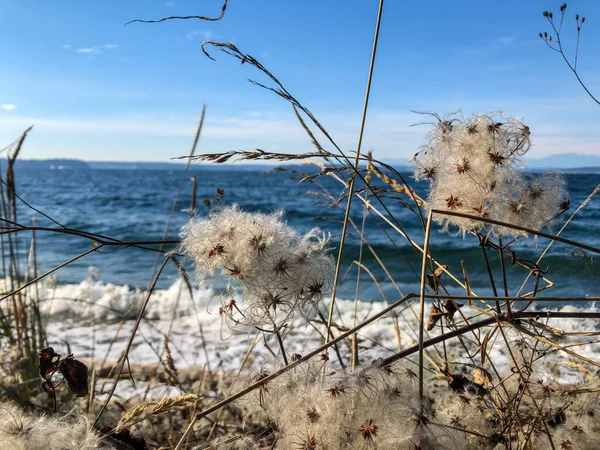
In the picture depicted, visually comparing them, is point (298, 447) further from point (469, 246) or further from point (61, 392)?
point (469, 246)

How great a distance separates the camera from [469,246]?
13570 millimetres

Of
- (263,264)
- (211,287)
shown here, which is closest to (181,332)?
(211,287)

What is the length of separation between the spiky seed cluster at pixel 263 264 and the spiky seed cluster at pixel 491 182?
0.35m

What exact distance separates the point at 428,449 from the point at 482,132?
744mm

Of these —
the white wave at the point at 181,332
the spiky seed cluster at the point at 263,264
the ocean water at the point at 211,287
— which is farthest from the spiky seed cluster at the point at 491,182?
the white wave at the point at 181,332

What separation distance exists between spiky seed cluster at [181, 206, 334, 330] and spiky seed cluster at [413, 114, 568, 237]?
1.14 feet

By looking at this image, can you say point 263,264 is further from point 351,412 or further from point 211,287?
point 211,287

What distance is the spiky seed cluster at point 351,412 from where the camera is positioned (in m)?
0.95

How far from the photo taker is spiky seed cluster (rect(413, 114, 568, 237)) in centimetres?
116

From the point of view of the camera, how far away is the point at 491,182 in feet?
3.85

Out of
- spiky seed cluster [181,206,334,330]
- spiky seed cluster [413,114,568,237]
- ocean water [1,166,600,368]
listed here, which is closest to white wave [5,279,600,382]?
ocean water [1,166,600,368]

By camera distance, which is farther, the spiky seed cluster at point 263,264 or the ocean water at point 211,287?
the ocean water at point 211,287

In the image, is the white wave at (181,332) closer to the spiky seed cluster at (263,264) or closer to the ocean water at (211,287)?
the ocean water at (211,287)

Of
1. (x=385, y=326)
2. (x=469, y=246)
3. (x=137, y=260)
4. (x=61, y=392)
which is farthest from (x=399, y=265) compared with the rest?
(x=61, y=392)
